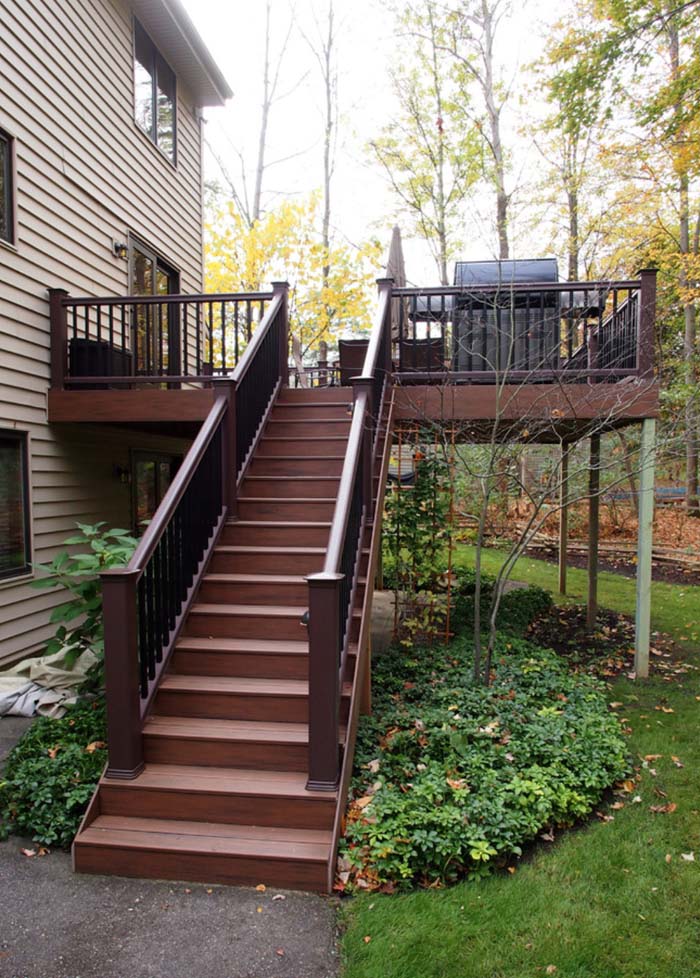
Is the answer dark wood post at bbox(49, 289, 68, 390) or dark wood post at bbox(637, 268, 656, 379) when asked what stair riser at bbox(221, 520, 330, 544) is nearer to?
dark wood post at bbox(49, 289, 68, 390)

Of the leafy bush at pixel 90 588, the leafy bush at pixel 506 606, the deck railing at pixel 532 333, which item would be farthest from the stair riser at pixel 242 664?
the leafy bush at pixel 506 606

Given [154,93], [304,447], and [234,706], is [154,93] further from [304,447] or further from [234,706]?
[234,706]

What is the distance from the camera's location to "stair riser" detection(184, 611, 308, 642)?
414 centimetres

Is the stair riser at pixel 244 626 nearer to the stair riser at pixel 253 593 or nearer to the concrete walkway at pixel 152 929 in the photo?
the stair riser at pixel 253 593

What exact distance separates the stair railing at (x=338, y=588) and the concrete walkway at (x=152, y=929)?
1.88ft

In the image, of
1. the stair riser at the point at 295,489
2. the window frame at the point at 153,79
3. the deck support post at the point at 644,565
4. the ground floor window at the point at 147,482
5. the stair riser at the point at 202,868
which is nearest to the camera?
the stair riser at the point at 202,868

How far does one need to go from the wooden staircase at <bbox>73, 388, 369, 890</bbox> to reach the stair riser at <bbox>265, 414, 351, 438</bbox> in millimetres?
948

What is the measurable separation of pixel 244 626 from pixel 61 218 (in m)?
4.68

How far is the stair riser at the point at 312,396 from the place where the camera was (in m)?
6.39

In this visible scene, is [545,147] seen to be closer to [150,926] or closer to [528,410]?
[528,410]

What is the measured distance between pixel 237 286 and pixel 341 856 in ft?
41.6

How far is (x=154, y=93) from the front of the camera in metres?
8.68

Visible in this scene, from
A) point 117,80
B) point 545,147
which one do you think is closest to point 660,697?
point 117,80

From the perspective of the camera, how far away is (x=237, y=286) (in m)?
14.0
